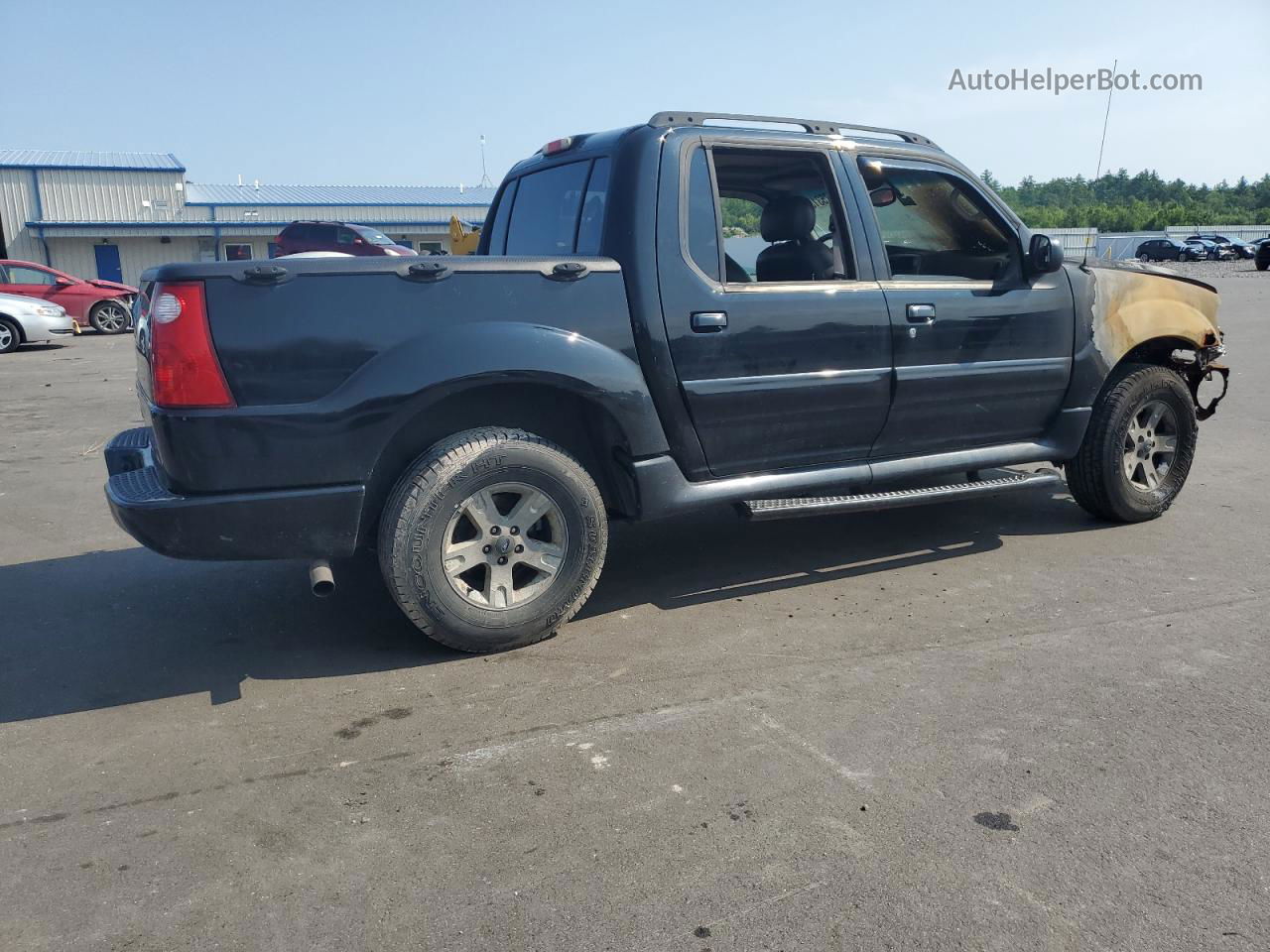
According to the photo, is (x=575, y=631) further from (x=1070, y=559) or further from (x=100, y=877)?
(x=1070, y=559)

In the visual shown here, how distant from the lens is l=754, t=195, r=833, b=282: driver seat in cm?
480

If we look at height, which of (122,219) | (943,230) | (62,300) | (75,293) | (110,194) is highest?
Result: (110,194)

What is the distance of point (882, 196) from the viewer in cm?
492

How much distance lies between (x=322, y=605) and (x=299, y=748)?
1409mm

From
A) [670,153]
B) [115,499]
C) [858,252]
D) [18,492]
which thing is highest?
[670,153]

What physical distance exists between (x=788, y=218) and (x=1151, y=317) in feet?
7.07

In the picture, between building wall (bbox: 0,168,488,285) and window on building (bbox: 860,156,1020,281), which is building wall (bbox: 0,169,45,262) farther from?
window on building (bbox: 860,156,1020,281)

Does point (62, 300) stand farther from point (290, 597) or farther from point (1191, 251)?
point (1191, 251)

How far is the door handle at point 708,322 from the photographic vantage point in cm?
424

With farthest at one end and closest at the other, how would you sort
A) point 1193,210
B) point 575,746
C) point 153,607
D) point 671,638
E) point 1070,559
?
1. point 1193,210
2. point 1070,559
3. point 153,607
4. point 671,638
5. point 575,746

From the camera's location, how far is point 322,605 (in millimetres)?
4641

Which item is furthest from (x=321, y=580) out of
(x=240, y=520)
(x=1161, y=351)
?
(x=1161, y=351)

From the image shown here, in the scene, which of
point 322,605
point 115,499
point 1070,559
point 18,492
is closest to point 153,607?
point 322,605

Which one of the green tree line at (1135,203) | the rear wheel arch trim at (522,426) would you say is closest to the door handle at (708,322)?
the rear wheel arch trim at (522,426)
